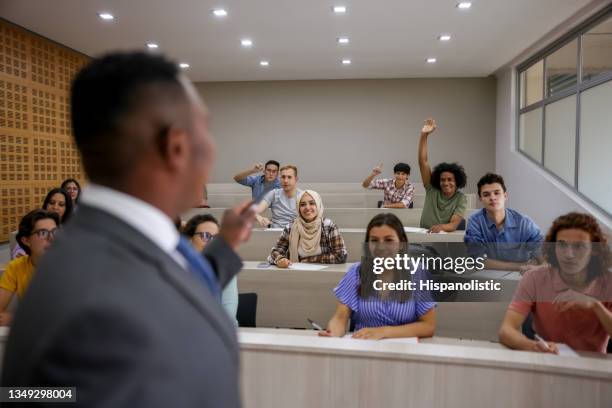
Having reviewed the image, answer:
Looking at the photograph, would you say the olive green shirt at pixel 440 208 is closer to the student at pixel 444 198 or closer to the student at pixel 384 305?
the student at pixel 444 198

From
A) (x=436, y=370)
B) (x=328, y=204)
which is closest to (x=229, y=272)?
(x=436, y=370)

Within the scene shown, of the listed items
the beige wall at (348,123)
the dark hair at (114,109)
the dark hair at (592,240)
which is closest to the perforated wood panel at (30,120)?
the beige wall at (348,123)

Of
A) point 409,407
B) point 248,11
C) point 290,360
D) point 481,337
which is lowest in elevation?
point 481,337

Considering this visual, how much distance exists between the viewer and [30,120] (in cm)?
649

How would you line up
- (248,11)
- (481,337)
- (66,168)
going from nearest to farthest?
(481,337)
(248,11)
(66,168)

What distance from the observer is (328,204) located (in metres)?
7.59

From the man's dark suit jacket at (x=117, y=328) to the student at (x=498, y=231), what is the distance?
2.90 metres

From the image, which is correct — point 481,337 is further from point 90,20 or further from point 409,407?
point 90,20

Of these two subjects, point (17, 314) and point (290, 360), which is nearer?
point (17, 314)

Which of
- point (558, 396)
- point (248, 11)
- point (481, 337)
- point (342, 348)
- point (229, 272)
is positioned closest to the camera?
point (229, 272)

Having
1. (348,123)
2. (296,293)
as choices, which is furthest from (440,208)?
(348,123)

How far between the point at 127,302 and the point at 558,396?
1.29m

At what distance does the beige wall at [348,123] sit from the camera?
9688 mm

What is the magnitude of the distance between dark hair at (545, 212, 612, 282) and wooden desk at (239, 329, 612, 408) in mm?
567
